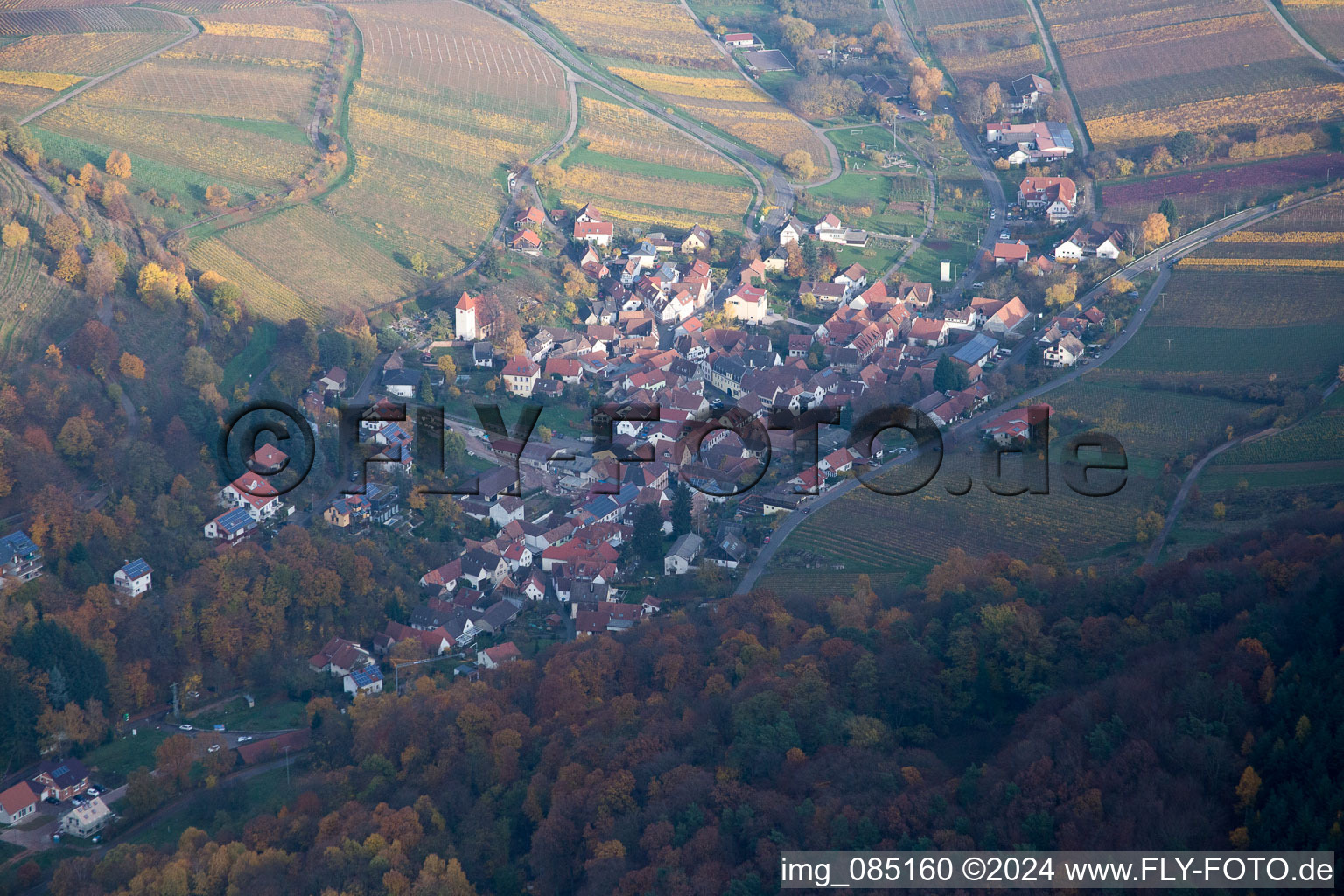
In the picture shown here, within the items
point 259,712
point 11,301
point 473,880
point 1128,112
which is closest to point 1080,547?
point 473,880

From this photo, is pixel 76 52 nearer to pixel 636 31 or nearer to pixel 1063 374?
pixel 636 31

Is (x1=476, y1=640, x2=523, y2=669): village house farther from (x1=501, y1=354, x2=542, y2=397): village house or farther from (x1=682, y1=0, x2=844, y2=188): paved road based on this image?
(x1=682, y1=0, x2=844, y2=188): paved road

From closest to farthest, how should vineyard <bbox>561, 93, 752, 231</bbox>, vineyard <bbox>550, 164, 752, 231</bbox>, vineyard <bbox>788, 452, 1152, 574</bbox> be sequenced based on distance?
vineyard <bbox>788, 452, 1152, 574</bbox>, vineyard <bbox>550, 164, 752, 231</bbox>, vineyard <bbox>561, 93, 752, 231</bbox>

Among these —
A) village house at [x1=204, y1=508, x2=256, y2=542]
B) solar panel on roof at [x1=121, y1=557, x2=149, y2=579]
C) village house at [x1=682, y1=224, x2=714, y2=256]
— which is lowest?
solar panel on roof at [x1=121, y1=557, x2=149, y2=579]

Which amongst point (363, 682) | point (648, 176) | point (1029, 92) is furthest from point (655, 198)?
point (363, 682)

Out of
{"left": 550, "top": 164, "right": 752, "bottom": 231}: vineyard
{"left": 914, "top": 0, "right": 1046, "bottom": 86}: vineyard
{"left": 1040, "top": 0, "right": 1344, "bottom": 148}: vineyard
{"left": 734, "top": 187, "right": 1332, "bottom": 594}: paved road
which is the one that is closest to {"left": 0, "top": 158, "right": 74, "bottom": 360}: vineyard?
{"left": 734, "top": 187, "right": 1332, "bottom": 594}: paved road

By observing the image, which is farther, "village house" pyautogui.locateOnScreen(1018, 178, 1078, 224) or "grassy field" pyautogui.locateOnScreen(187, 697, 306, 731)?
"village house" pyautogui.locateOnScreen(1018, 178, 1078, 224)

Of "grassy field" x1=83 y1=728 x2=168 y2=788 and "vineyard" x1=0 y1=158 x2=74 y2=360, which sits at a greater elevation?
"vineyard" x1=0 y1=158 x2=74 y2=360
